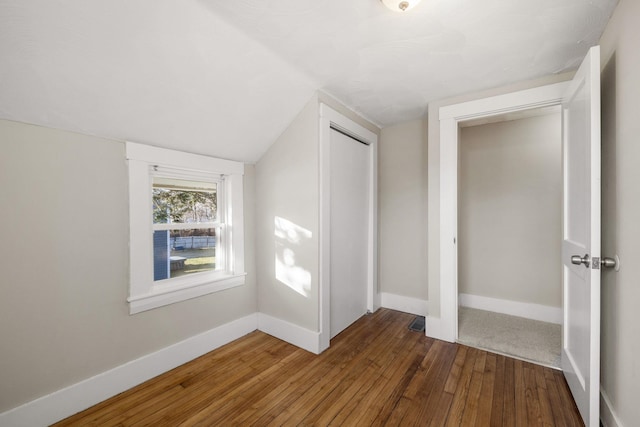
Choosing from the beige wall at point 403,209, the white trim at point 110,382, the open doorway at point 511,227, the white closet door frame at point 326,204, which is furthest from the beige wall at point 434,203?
the white trim at point 110,382

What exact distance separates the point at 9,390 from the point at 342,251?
2.39 metres

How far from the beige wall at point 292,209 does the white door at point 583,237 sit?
5.62 feet

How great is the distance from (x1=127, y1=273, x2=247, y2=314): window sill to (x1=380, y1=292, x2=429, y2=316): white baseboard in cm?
183

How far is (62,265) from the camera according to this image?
1.63 meters

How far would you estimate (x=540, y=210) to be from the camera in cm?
297

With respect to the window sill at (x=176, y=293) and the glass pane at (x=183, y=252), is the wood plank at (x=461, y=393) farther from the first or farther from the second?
the glass pane at (x=183, y=252)

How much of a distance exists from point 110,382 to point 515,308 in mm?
3894

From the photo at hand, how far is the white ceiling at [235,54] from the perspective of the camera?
1313 millimetres

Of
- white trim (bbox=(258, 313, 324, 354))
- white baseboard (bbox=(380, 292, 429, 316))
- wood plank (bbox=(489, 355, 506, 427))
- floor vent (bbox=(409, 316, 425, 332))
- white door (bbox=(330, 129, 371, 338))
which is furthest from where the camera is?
white baseboard (bbox=(380, 292, 429, 316))

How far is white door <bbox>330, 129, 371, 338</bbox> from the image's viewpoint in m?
2.62

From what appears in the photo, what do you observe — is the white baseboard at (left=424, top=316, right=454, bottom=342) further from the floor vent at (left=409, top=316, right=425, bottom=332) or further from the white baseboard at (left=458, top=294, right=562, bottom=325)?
the white baseboard at (left=458, top=294, right=562, bottom=325)

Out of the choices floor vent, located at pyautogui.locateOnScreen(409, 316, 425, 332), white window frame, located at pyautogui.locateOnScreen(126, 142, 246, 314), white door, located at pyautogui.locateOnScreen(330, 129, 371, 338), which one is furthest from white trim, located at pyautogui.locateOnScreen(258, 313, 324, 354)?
floor vent, located at pyautogui.locateOnScreen(409, 316, 425, 332)

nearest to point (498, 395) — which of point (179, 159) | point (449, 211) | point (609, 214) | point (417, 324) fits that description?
point (417, 324)

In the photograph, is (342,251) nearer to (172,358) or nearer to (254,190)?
(254,190)
